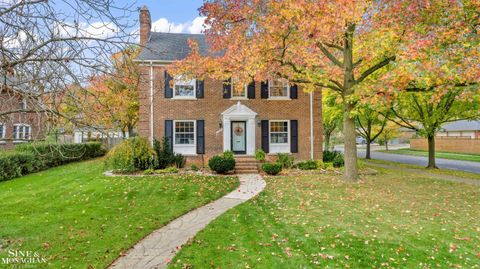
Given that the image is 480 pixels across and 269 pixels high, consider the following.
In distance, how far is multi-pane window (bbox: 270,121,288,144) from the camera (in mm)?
15734

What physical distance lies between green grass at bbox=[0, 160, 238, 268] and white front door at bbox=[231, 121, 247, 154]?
13.0 ft

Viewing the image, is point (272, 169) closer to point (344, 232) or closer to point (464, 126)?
point (344, 232)

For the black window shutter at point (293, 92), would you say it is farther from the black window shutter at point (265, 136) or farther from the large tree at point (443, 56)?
the large tree at point (443, 56)

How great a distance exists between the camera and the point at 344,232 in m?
5.47

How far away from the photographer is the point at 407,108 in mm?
16781

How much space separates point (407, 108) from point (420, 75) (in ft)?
33.1

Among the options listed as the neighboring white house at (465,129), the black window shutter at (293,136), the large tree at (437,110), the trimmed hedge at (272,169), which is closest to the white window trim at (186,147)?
the trimmed hedge at (272,169)

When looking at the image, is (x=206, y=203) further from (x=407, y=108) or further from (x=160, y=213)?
(x=407, y=108)

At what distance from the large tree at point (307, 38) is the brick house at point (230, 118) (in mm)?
3079

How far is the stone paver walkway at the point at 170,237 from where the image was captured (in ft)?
14.3

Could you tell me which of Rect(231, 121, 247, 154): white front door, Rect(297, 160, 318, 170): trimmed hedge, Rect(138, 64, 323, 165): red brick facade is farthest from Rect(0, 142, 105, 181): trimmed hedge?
Rect(297, 160, 318, 170): trimmed hedge

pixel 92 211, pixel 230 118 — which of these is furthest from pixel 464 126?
pixel 92 211

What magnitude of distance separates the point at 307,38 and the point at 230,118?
21.2ft

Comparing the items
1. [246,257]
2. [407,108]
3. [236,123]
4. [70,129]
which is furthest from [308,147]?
[70,129]
